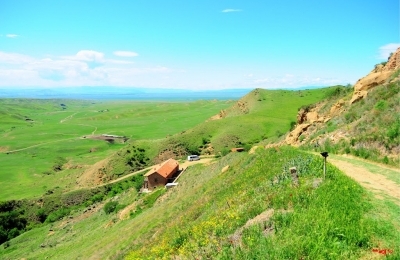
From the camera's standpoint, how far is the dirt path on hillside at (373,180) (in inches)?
482

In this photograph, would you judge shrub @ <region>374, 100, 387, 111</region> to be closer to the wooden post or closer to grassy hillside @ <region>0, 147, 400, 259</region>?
grassy hillside @ <region>0, 147, 400, 259</region>

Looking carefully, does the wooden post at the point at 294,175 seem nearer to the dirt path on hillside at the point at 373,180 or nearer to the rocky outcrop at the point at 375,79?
the dirt path on hillside at the point at 373,180

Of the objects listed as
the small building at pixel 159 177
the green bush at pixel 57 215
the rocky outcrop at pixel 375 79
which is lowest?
the green bush at pixel 57 215

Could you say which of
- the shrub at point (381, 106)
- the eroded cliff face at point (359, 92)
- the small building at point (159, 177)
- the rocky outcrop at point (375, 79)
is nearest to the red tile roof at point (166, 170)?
the small building at point (159, 177)

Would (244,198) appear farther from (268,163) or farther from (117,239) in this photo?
(117,239)

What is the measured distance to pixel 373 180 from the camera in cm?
1410

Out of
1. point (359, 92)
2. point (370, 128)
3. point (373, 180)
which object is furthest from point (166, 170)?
point (373, 180)

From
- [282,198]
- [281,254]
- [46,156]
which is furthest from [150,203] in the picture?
[46,156]

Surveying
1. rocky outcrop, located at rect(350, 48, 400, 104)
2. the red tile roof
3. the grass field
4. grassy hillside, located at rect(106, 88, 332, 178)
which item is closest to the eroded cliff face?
rocky outcrop, located at rect(350, 48, 400, 104)

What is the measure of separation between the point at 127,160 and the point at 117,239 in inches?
2543

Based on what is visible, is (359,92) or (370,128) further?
(359,92)

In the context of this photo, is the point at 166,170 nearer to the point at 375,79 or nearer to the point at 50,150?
the point at 375,79

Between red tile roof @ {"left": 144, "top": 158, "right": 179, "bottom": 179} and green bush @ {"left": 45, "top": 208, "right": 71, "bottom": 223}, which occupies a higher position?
red tile roof @ {"left": 144, "top": 158, "right": 179, "bottom": 179}

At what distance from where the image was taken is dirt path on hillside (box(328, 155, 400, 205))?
40.2 ft
